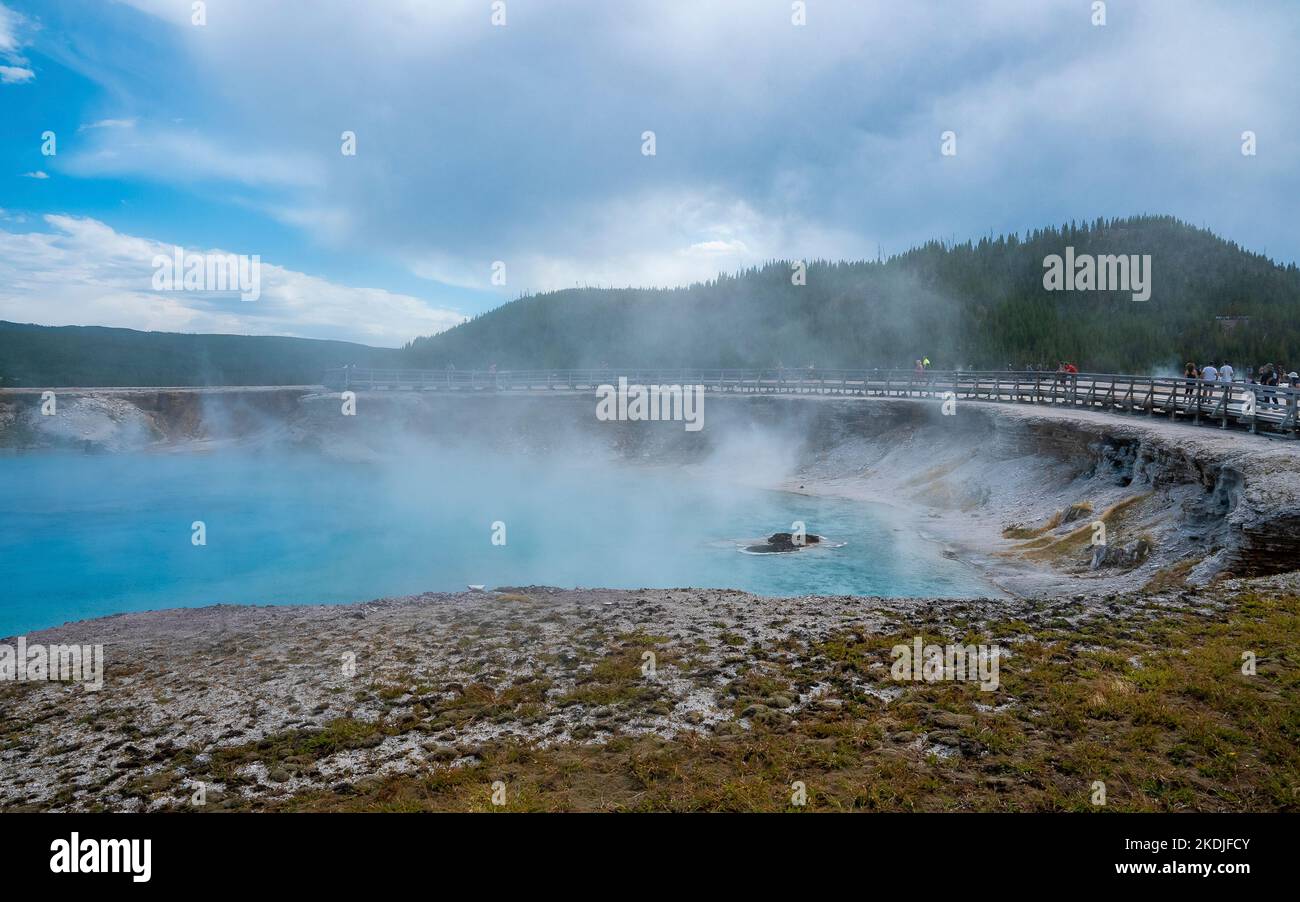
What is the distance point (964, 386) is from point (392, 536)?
34.4 meters

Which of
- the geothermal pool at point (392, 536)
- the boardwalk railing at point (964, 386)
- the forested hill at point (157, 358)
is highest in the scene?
the forested hill at point (157, 358)

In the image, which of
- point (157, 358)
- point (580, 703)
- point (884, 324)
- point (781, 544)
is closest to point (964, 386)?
point (781, 544)

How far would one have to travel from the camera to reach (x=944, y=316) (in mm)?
111062

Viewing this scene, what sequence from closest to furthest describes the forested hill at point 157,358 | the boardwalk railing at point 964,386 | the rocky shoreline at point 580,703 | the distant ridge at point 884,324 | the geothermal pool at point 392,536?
the rocky shoreline at point 580,703
the geothermal pool at point 392,536
the boardwalk railing at point 964,386
the forested hill at point 157,358
the distant ridge at point 884,324

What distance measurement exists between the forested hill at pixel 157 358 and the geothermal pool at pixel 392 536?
41.1 m

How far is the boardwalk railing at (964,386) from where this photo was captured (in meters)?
24.3

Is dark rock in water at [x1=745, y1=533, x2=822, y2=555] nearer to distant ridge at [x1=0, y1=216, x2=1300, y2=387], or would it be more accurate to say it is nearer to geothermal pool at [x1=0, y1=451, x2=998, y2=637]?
geothermal pool at [x1=0, y1=451, x2=998, y2=637]

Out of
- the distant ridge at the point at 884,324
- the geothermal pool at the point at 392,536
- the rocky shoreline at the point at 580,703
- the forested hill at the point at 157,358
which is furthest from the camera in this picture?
the distant ridge at the point at 884,324

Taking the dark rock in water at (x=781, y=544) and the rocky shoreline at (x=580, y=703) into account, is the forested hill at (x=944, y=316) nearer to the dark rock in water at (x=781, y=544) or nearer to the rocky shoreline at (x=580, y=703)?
the dark rock in water at (x=781, y=544)

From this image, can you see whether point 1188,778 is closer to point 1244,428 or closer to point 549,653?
point 549,653

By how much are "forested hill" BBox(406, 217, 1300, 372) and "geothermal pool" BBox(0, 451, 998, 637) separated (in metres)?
72.7

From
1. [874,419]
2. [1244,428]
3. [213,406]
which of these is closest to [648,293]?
[213,406]

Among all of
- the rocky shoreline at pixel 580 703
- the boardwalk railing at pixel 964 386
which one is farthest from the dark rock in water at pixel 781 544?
the boardwalk railing at pixel 964 386
